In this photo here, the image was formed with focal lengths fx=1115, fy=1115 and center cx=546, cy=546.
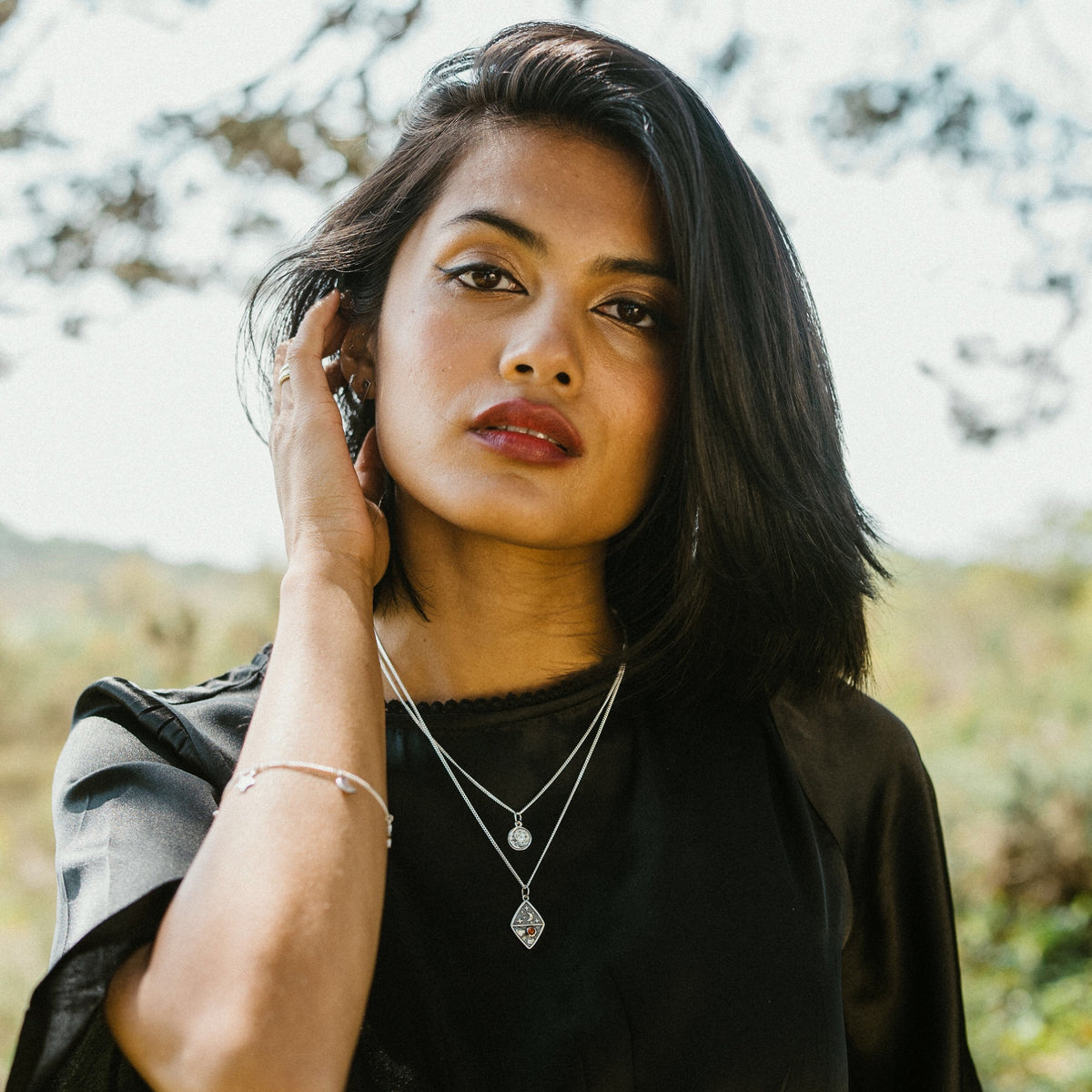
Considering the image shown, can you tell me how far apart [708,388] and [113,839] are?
1.08 metres

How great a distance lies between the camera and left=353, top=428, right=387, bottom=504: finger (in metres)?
2.02

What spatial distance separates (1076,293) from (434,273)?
137 inches

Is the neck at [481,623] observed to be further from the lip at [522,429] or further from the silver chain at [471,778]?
the lip at [522,429]

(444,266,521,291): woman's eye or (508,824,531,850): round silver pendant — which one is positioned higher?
(444,266,521,291): woman's eye

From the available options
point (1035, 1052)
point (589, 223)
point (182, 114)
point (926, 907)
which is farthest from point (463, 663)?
point (1035, 1052)

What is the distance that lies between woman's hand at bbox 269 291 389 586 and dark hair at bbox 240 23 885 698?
11 centimetres

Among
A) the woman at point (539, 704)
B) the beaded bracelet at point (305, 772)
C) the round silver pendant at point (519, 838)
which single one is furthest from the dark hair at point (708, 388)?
the beaded bracelet at point (305, 772)

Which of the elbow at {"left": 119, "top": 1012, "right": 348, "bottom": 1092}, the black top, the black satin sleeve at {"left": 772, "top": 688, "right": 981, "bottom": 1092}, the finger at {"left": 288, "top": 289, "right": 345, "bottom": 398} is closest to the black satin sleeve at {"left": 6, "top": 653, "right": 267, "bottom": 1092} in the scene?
the black top

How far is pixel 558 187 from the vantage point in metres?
1.77

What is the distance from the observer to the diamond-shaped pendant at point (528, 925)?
1.59 metres

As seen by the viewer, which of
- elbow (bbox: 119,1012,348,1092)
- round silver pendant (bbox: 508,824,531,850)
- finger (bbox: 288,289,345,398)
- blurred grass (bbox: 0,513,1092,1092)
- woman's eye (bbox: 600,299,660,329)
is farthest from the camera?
blurred grass (bbox: 0,513,1092,1092)

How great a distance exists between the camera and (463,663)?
6.05 ft

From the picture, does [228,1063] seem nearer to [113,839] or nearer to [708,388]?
[113,839]

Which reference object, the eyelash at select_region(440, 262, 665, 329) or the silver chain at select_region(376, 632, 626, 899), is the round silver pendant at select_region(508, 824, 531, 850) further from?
the eyelash at select_region(440, 262, 665, 329)
